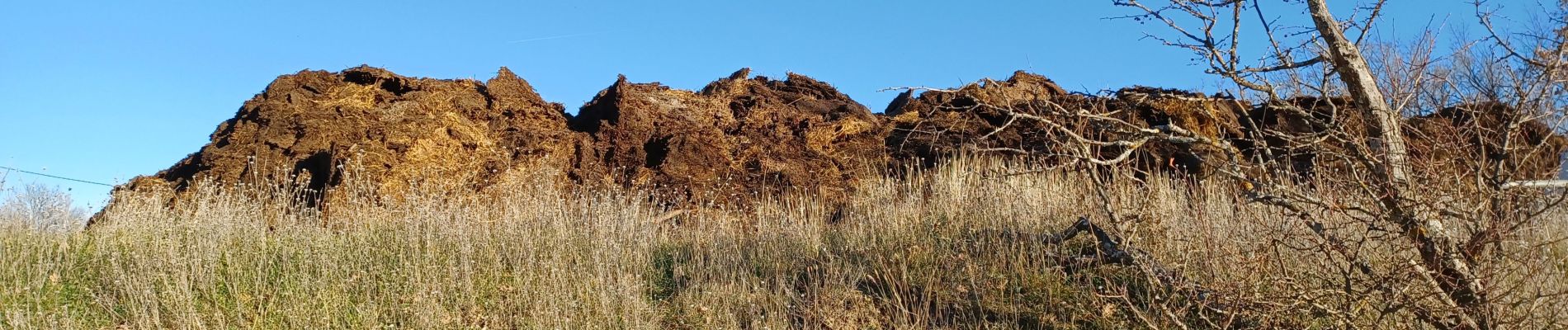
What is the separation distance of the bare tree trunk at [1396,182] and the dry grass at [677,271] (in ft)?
0.46

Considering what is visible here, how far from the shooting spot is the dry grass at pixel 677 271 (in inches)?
A: 199

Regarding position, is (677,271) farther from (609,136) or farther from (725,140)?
(609,136)

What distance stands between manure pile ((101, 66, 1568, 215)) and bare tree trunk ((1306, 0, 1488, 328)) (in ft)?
15.0

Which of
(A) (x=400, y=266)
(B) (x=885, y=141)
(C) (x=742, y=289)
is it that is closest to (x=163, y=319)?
(A) (x=400, y=266)

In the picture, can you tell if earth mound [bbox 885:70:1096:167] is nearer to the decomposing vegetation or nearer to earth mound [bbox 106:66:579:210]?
the decomposing vegetation

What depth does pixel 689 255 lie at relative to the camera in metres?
7.75

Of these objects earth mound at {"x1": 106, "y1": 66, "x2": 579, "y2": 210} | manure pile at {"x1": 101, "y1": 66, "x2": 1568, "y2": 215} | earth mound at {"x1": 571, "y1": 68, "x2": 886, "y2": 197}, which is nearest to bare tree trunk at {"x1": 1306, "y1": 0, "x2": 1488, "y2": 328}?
manure pile at {"x1": 101, "y1": 66, "x2": 1568, "y2": 215}

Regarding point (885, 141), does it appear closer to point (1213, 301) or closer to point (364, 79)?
point (364, 79)

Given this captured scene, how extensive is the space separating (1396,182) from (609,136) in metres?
8.43

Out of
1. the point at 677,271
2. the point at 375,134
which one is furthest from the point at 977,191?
the point at 375,134

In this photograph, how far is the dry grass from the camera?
199 inches

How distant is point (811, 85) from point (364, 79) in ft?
18.2

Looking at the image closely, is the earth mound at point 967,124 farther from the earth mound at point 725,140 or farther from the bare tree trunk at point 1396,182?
the bare tree trunk at point 1396,182

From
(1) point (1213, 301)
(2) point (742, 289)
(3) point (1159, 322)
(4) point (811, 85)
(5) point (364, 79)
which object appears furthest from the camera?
(4) point (811, 85)
